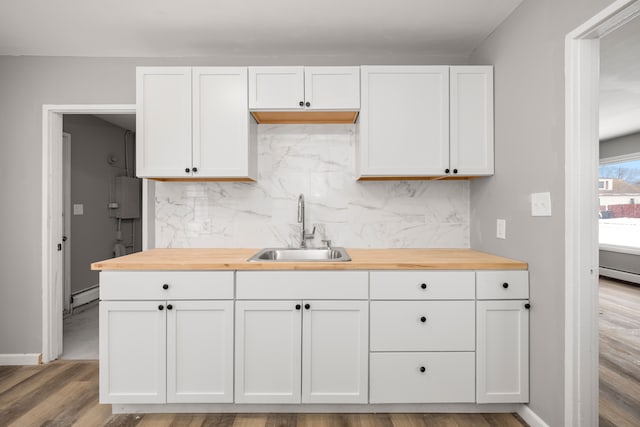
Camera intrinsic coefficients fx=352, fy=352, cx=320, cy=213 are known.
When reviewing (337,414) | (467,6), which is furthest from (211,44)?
(337,414)

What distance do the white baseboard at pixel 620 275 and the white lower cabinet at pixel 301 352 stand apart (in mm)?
5716

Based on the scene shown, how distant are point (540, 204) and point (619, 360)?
6.16 ft

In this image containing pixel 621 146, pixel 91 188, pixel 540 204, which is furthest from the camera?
pixel 621 146

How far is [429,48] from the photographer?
2578mm

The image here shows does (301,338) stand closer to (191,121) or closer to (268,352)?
(268,352)

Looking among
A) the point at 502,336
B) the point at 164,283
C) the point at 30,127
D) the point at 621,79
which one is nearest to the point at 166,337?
the point at 164,283

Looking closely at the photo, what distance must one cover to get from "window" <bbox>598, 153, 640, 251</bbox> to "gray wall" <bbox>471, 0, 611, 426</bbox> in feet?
15.1

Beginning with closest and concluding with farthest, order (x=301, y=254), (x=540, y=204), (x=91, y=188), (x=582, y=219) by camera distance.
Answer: (x=582, y=219) → (x=540, y=204) → (x=301, y=254) → (x=91, y=188)

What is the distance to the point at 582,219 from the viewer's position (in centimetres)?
161

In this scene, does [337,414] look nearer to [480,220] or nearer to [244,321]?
[244,321]

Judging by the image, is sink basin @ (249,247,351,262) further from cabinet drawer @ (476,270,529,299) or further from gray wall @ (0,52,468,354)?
gray wall @ (0,52,468,354)

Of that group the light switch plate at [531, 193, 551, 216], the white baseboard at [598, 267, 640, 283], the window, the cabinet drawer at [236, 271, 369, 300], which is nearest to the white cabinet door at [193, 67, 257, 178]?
the cabinet drawer at [236, 271, 369, 300]

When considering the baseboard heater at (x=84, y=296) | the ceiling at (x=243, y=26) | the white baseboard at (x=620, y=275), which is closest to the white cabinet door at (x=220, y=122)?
the ceiling at (x=243, y=26)

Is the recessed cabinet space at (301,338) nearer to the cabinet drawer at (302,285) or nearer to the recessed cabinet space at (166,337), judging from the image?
the cabinet drawer at (302,285)
